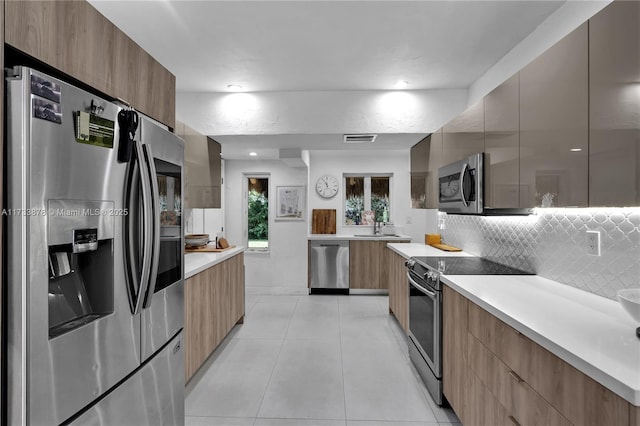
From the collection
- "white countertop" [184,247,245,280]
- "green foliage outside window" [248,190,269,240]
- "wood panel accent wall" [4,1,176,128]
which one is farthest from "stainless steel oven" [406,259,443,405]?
"green foliage outside window" [248,190,269,240]

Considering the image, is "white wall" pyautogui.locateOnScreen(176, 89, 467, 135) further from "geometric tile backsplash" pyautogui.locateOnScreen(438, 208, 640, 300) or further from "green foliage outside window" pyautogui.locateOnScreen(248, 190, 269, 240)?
"green foliage outside window" pyautogui.locateOnScreen(248, 190, 269, 240)

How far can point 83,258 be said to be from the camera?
1172mm

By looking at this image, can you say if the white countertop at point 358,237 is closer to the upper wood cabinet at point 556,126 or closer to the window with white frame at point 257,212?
the window with white frame at point 257,212

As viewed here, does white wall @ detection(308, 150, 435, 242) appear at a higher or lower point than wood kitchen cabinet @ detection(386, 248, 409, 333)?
higher

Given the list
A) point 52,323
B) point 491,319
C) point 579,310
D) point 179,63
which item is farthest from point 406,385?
point 179,63

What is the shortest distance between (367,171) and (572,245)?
13.3 feet

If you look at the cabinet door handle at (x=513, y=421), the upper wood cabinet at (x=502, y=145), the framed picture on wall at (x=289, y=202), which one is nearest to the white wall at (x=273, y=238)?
the framed picture on wall at (x=289, y=202)

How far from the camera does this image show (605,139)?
122 cm

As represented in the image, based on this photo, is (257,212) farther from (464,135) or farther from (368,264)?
(464,135)

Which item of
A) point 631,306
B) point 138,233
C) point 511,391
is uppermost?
point 138,233

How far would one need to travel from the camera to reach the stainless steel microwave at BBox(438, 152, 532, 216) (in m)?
2.25

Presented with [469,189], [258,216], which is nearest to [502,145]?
[469,189]

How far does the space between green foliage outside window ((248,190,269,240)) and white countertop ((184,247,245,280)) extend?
6.70 ft

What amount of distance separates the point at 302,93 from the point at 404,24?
4.84 feet
